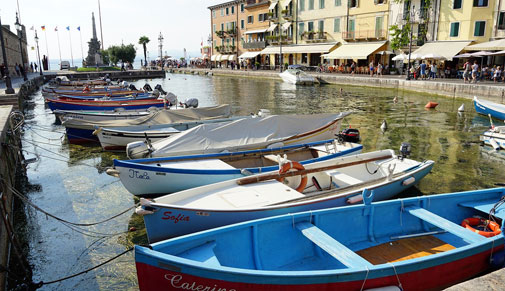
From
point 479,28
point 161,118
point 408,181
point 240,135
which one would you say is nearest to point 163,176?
point 240,135

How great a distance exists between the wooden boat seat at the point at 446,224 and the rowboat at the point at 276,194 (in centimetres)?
128

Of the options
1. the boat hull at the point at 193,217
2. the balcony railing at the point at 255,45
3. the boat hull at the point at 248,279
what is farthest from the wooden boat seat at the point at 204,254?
the balcony railing at the point at 255,45

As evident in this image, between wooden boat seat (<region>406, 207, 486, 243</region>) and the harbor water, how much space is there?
371cm

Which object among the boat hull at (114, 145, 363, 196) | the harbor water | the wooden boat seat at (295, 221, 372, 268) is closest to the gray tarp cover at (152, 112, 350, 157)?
the boat hull at (114, 145, 363, 196)

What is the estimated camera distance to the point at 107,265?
273 inches

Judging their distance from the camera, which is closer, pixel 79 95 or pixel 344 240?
pixel 344 240

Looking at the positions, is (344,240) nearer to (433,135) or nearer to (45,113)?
(433,135)

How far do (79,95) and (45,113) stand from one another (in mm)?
2340

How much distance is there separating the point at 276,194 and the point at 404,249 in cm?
243

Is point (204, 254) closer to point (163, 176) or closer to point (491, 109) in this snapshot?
point (163, 176)

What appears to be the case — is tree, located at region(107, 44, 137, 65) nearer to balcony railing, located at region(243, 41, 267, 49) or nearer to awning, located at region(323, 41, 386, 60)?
balcony railing, located at region(243, 41, 267, 49)

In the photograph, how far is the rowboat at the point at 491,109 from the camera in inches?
751

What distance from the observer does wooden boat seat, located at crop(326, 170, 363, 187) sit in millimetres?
8484

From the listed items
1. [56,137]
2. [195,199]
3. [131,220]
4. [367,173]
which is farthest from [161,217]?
[56,137]
